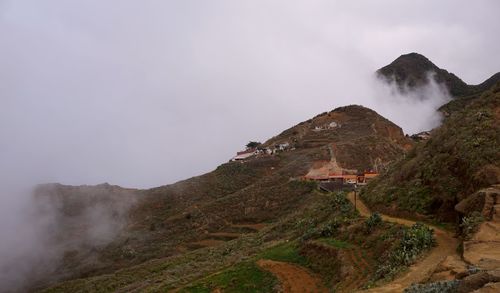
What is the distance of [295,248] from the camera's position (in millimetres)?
27891

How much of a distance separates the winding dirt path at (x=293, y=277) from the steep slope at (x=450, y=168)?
19.7 feet

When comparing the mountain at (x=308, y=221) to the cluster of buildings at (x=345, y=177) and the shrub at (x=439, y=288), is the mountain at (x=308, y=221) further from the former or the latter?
the cluster of buildings at (x=345, y=177)

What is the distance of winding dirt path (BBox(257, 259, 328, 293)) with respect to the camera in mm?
22625

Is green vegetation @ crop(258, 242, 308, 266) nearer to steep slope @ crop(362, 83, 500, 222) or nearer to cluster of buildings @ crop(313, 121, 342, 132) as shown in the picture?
steep slope @ crop(362, 83, 500, 222)

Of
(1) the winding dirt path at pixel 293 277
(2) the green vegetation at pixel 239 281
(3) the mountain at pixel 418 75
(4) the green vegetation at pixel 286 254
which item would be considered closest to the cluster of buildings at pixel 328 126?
(3) the mountain at pixel 418 75

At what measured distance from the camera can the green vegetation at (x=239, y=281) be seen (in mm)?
23969

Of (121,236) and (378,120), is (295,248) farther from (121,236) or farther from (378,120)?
(378,120)

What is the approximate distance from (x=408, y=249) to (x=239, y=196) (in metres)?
45.4

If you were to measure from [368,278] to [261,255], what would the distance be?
9705 mm

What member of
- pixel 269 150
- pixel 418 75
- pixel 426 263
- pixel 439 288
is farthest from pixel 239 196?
pixel 418 75

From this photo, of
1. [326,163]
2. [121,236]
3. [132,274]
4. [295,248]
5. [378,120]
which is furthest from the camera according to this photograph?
[378,120]

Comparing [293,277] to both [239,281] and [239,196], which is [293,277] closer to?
[239,281]

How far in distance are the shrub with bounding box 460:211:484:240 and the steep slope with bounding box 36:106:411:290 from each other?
19987mm

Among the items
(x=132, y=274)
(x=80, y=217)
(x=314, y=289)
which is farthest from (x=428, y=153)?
(x=80, y=217)
